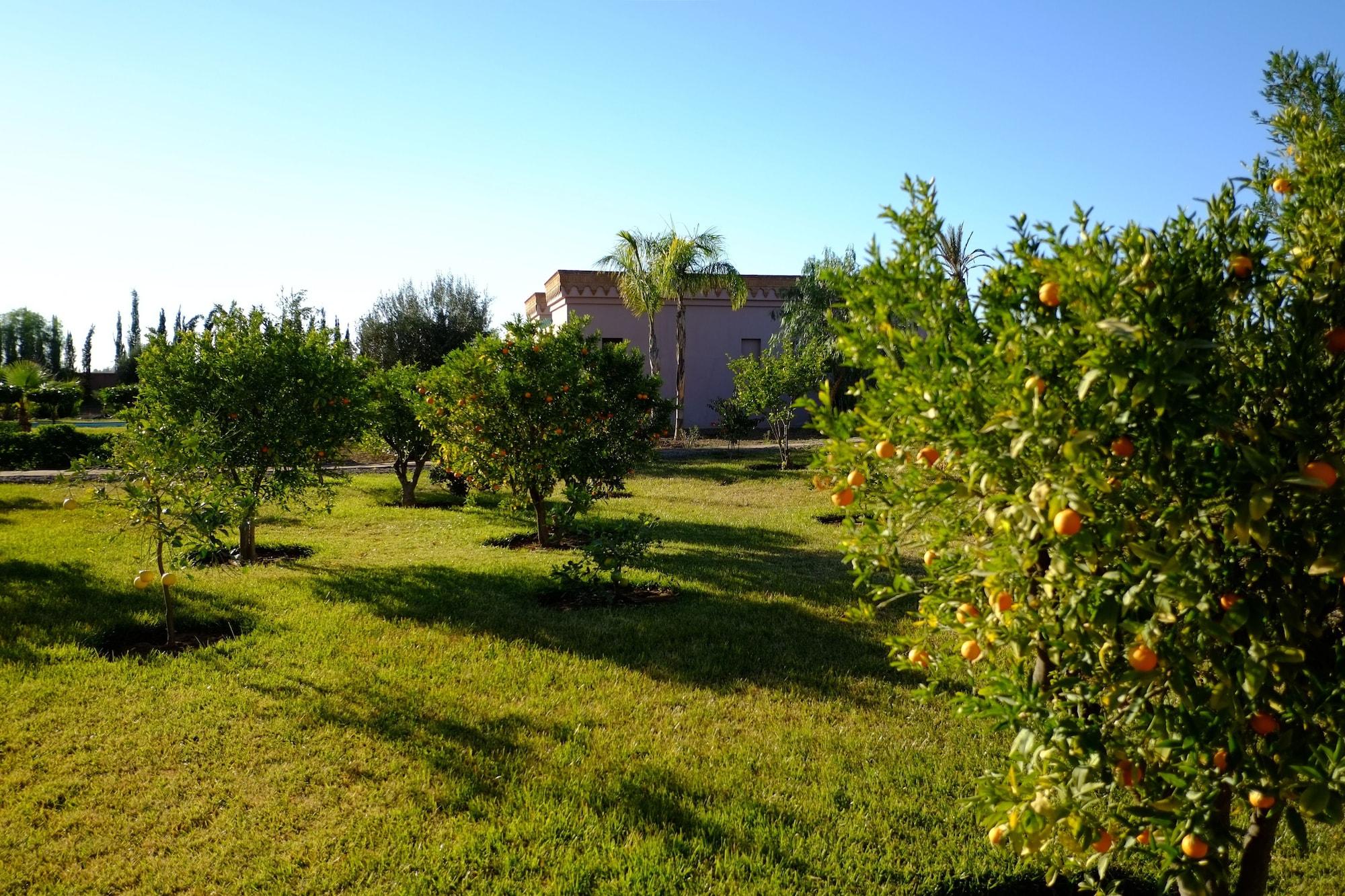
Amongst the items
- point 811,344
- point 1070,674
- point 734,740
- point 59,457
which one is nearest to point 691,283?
point 811,344

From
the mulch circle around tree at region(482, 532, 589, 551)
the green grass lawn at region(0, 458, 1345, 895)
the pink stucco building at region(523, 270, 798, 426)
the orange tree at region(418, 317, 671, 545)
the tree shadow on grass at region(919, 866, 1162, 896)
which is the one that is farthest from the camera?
the pink stucco building at region(523, 270, 798, 426)

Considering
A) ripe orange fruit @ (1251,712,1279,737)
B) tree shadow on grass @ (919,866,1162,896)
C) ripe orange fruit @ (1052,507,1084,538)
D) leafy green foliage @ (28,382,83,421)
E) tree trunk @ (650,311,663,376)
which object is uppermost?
tree trunk @ (650,311,663,376)

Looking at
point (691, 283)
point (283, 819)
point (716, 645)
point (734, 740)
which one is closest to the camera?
point (283, 819)

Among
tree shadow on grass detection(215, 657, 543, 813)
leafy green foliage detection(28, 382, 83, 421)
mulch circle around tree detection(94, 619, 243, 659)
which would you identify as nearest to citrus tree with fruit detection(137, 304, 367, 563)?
mulch circle around tree detection(94, 619, 243, 659)

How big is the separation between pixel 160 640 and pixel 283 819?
10.8ft

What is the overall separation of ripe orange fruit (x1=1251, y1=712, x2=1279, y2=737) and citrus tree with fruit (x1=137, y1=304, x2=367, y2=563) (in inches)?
318

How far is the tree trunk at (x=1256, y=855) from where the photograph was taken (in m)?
2.28

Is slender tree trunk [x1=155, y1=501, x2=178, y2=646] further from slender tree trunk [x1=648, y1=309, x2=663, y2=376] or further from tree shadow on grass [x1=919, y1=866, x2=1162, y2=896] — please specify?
slender tree trunk [x1=648, y1=309, x2=663, y2=376]

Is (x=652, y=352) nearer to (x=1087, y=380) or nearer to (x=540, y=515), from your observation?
(x=540, y=515)

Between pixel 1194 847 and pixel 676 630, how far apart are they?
4.67 metres

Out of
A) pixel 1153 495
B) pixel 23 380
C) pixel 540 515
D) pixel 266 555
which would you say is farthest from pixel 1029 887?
pixel 23 380

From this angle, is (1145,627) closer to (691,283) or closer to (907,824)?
(907,824)

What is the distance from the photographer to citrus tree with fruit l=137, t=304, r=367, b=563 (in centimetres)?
826

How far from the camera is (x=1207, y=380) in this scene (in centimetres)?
184
